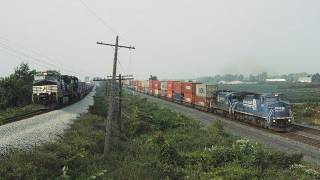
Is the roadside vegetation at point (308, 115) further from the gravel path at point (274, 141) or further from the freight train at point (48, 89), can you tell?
the freight train at point (48, 89)

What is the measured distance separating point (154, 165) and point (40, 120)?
1289 centimetres

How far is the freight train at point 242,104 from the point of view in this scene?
3625 cm

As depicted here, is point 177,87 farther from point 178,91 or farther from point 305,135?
point 305,135

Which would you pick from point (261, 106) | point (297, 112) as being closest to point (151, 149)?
point (261, 106)

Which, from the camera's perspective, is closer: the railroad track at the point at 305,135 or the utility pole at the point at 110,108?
the utility pole at the point at 110,108

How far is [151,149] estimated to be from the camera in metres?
25.7

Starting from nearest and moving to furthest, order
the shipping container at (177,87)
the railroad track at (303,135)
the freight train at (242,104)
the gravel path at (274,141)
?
the gravel path at (274,141)
the railroad track at (303,135)
the freight train at (242,104)
the shipping container at (177,87)

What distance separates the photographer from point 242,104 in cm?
4312

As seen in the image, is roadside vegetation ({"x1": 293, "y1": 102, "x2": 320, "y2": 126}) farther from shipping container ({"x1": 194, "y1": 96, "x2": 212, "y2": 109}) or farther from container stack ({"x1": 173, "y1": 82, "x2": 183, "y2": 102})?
container stack ({"x1": 173, "y1": 82, "x2": 183, "y2": 102})

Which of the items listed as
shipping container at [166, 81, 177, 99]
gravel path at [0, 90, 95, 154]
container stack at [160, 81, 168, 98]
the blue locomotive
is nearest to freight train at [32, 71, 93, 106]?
gravel path at [0, 90, 95, 154]

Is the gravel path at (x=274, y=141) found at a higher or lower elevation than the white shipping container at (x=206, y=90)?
lower

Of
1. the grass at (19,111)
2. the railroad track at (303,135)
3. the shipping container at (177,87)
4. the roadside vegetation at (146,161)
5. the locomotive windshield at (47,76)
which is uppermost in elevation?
the locomotive windshield at (47,76)

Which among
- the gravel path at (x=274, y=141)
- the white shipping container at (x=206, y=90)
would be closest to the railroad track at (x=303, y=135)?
the gravel path at (x=274, y=141)

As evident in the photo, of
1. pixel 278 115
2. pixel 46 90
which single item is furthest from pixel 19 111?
pixel 278 115
